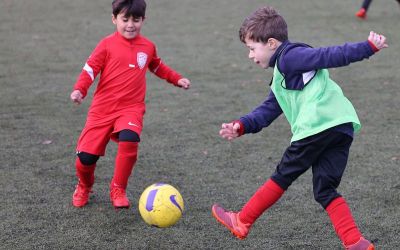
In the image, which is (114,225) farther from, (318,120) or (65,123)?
(65,123)

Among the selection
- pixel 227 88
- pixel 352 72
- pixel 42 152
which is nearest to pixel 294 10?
pixel 352 72

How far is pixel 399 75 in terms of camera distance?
9.21 m

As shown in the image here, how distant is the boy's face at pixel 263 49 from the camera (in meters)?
3.92

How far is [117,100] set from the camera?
197 inches

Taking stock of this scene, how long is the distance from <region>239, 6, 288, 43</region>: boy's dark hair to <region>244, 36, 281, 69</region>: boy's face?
0.02 meters

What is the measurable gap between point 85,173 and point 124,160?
1.15ft

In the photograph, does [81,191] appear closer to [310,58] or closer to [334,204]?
[334,204]

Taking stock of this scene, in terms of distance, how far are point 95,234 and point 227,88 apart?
4.55m

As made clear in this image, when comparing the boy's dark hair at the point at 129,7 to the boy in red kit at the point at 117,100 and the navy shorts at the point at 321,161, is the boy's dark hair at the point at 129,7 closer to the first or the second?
the boy in red kit at the point at 117,100

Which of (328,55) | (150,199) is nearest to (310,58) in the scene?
(328,55)

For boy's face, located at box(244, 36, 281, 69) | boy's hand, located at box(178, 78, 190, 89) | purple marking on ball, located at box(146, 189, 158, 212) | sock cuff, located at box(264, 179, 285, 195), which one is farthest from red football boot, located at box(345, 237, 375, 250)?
boy's hand, located at box(178, 78, 190, 89)

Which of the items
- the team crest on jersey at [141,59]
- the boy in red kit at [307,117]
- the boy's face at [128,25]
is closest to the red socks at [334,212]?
the boy in red kit at [307,117]

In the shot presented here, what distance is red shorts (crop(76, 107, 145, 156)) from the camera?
16.1ft

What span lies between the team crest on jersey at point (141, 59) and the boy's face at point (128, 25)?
0.15m
